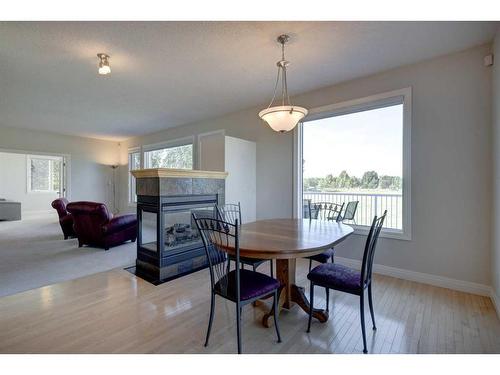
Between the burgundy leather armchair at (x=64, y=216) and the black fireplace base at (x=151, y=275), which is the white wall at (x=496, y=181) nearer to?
the black fireplace base at (x=151, y=275)

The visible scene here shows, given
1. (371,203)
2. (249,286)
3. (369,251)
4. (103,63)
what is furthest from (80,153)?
(369,251)

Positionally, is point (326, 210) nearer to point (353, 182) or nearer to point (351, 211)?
point (351, 211)

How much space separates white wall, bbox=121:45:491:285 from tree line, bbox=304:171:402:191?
0.33 m

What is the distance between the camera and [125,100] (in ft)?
14.4

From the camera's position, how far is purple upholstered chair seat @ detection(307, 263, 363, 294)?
5.97 ft

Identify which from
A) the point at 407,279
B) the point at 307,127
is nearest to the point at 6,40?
the point at 307,127

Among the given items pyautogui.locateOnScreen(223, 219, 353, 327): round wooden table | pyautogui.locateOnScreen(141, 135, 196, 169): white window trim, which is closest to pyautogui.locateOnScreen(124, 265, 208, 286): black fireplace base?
pyautogui.locateOnScreen(223, 219, 353, 327): round wooden table

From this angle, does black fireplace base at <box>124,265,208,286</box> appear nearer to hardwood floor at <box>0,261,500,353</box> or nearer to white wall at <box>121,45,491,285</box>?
hardwood floor at <box>0,261,500,353</box>

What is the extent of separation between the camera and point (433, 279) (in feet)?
9.45

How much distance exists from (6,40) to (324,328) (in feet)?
13.1

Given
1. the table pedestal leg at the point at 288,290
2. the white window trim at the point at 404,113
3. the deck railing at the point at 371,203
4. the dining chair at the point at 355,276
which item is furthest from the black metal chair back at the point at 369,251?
the deck railing at the point at 371,203

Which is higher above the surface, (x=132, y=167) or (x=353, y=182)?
(x=132, y=167)

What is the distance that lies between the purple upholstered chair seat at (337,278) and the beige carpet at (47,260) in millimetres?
2805

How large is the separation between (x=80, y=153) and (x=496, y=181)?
360 inches
